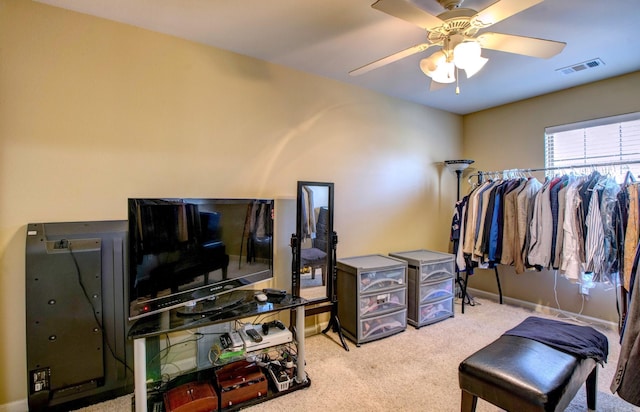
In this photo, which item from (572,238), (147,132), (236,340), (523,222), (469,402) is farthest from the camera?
(523,222)

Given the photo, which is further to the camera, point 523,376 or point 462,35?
point 462,35

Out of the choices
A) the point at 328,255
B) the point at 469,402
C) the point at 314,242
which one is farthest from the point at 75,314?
the point at 469,402

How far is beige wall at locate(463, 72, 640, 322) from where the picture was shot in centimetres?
305

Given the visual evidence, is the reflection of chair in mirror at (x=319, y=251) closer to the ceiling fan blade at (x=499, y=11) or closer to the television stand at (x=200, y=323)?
the television stand at (x=200, y=323)

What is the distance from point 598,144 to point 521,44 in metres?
2.34

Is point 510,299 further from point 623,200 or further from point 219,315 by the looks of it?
point 219,315

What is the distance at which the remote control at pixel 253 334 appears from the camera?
2061 mm

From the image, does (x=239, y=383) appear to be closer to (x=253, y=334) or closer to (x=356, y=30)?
(x=253, y=334)

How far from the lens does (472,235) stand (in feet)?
11.2

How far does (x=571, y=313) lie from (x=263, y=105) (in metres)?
3.92

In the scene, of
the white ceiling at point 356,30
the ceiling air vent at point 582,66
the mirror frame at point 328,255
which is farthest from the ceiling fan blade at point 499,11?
the ceiling air vent at point 582,66

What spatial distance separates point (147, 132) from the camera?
219 centimetres

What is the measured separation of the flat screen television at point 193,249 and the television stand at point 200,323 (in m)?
0.09

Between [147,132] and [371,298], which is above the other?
[147,132]
